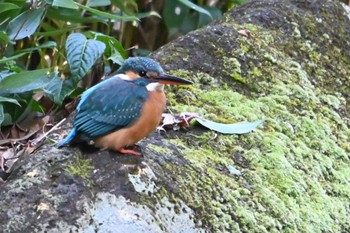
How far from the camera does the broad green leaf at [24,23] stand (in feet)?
12.3

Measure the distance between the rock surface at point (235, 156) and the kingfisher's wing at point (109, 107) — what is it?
82 millimetres

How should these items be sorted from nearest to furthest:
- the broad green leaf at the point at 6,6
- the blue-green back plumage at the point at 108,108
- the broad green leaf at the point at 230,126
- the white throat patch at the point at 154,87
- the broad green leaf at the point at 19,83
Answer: the blue-green back plumage at the point at 108,108
the white throat patch at the point at 154,87
the broad green leaf at the point at 230,126
the broad green leaf at the point at 19,83
the broad green leaf at the point at 6,6

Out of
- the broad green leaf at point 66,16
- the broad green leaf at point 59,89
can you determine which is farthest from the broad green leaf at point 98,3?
the broad green leaf at point 59,89

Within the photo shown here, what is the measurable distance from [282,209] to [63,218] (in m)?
0.87

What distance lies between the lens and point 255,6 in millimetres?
4121

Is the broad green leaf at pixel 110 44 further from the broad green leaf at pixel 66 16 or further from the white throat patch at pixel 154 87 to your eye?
the white throat patch at pixel 154 87

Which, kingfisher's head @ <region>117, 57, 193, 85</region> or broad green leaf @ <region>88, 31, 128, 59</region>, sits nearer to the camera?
kingfisher's head @ <region>117, 57, 193, 85</region>

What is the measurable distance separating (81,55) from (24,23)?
432 millimetres

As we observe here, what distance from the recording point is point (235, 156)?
2.93 meters

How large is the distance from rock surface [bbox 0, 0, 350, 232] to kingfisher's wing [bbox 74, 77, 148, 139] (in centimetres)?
8

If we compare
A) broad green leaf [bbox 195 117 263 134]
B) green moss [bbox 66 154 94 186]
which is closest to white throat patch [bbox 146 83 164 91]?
green moss [bbox 66 154 94 186]

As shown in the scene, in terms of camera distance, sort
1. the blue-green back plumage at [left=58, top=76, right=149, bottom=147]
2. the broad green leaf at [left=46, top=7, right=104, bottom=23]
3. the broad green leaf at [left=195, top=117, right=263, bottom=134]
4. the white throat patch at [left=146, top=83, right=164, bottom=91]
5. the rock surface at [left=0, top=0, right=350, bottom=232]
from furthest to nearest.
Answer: the broad green leaf at [left=46, top=7, right=104, bottom=23] → the broad green leaf at [left=195, top=117, right=263, bottom=134] → the white throat patch at [left=146, top=83, right=164, bottom=91] → the blue-green back plumage at [left=58, top=76, right=149, bottom=147] → the rock surface at [left=0, top=0, right=350, bottom=232]

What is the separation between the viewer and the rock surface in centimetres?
231

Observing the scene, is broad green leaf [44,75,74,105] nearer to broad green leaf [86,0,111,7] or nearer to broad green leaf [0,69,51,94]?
broad green leaf [0,69,51,94]
